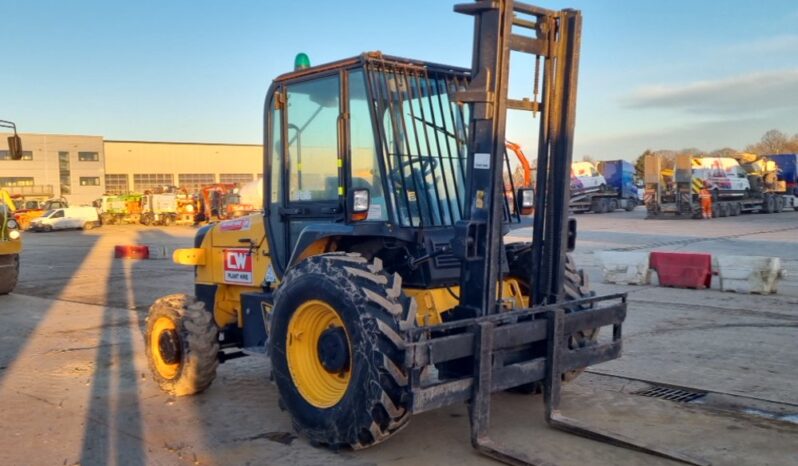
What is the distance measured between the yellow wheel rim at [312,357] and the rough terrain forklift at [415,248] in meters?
0.01

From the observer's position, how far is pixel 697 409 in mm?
5902

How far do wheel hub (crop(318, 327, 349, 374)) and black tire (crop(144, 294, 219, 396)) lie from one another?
1.82 meters

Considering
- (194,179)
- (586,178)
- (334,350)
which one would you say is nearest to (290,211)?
(334,350)

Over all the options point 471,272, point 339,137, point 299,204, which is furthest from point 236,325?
point 471,272

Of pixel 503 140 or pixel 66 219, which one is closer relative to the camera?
pixel 503 140

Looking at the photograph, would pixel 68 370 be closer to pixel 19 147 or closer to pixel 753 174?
pixel 19 147

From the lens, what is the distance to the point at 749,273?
39.8ft

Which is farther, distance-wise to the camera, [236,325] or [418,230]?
[236,325]

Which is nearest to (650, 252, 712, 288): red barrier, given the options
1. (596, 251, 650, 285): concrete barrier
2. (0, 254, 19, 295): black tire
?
(596, 251, 650, 285): concrete barrier

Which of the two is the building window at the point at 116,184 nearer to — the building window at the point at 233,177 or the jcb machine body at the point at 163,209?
the building window at the point at 233,177

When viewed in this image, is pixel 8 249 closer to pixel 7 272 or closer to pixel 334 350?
pixel 7 272

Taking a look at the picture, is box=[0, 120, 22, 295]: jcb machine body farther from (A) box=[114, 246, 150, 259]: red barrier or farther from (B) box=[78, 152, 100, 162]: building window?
(B) box=[78, 152, 100, 162]: building window

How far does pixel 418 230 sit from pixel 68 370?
476 centimetres

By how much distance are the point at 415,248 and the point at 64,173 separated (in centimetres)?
7237
